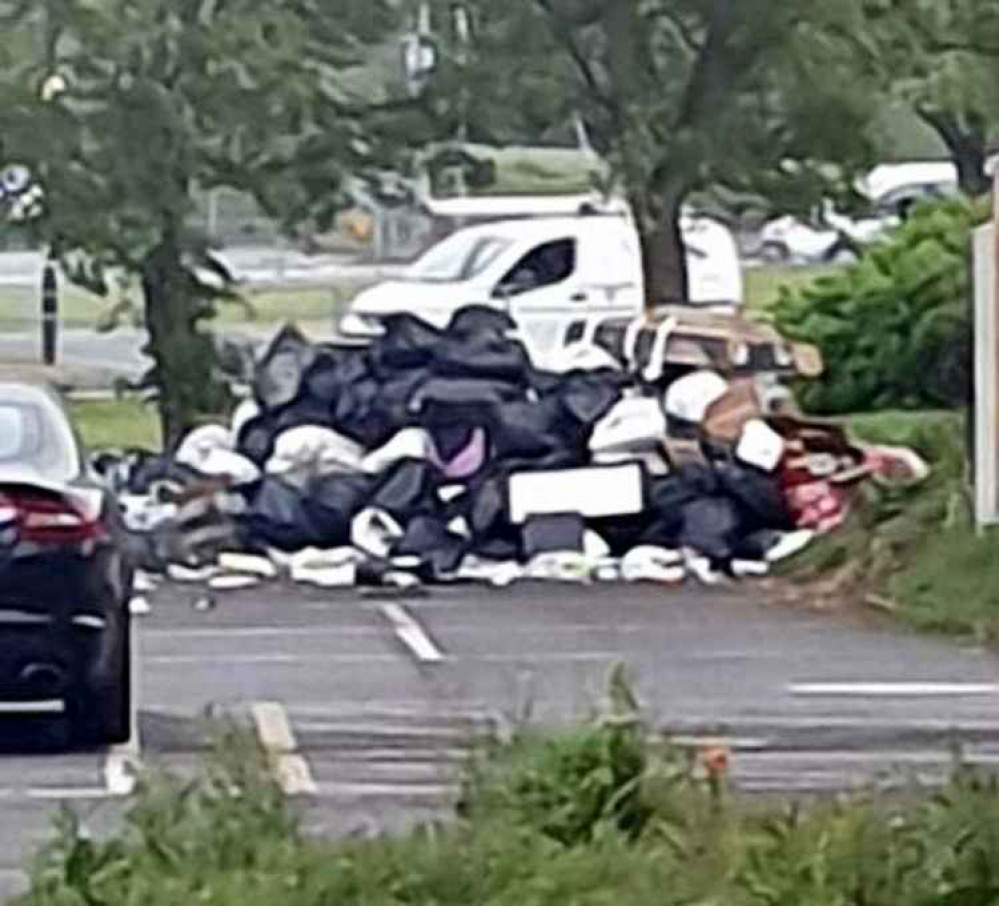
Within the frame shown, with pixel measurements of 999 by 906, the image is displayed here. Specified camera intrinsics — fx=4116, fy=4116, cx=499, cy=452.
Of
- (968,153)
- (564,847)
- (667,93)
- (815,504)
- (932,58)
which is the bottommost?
(815,504)

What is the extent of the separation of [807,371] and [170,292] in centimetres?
408

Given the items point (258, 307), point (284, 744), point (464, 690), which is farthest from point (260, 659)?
point (258, 307)

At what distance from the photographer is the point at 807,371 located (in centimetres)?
2609

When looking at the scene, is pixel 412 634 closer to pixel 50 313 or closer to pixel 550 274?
pixel 50 313

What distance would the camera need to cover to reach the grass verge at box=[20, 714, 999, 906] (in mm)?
8266

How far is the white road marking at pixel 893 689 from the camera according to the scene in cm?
1731

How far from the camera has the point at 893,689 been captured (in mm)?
17484

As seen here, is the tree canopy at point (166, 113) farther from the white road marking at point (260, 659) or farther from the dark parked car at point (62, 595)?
the dark parked car at point (62, 595)

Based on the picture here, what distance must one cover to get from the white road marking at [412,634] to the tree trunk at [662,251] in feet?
19.8

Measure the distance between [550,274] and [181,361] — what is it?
243 inches

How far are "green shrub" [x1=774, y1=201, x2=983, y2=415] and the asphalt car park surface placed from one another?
4393mm

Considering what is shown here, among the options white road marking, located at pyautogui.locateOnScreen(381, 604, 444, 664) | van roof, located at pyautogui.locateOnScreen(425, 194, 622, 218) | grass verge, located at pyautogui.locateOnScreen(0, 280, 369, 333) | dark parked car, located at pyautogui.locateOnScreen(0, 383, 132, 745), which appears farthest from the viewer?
van roof, located at pyautogui.locateOnScreen(425, 194, 622, 218)

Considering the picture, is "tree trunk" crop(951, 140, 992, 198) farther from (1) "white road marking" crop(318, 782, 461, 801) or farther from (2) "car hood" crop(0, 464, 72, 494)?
(1) "white road marking" crop(318, 782, 461, 801)

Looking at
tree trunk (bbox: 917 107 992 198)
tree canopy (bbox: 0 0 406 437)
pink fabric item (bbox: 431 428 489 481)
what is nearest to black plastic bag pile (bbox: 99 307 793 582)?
pink fabric item (bbox: 431 428 489 481)
